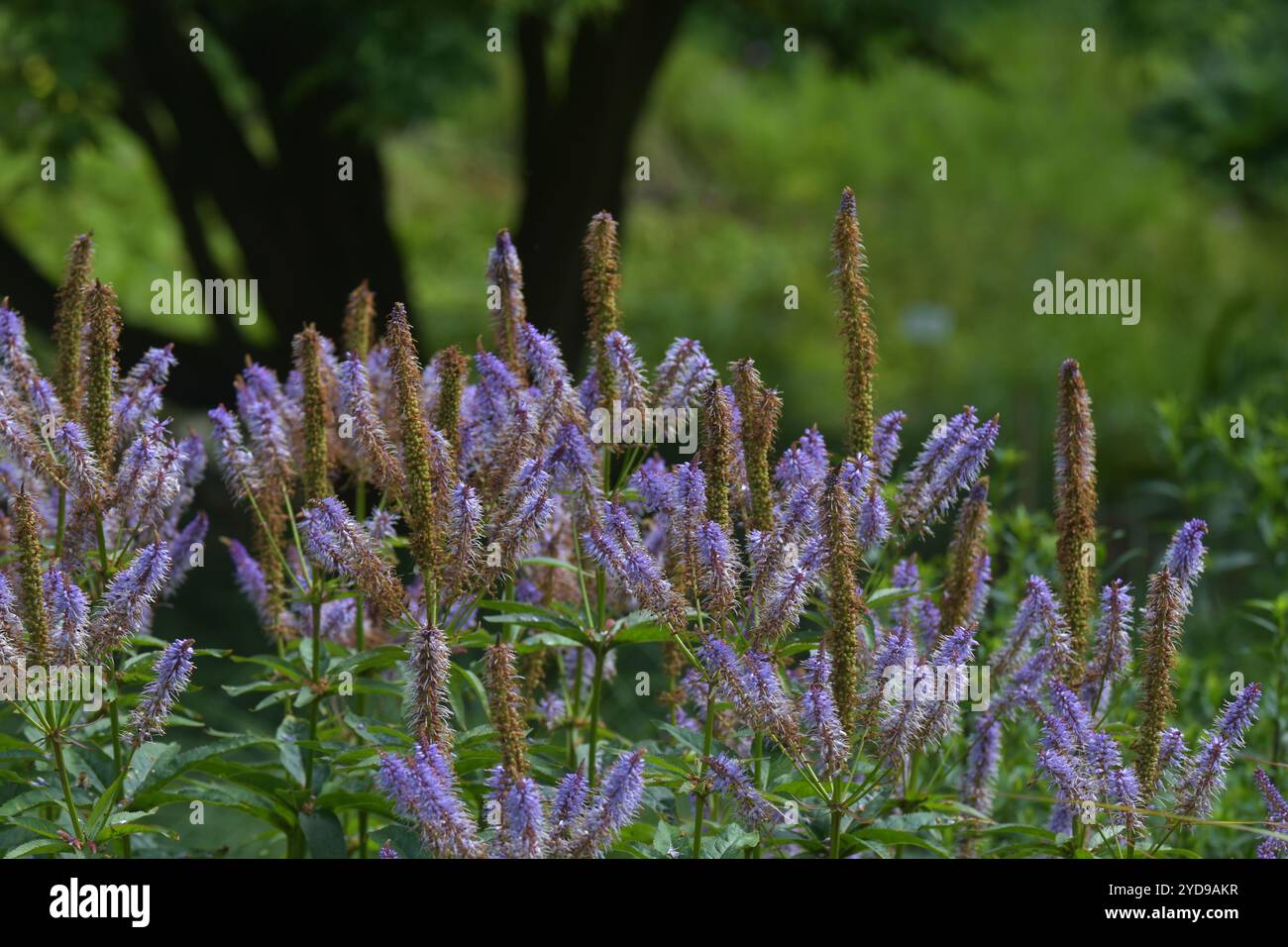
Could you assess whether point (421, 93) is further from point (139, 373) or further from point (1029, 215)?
point (1029, 215)

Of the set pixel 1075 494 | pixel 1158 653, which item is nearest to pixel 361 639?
pixel 1075 494

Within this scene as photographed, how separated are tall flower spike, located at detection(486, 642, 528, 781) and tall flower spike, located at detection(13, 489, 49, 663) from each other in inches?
33.7

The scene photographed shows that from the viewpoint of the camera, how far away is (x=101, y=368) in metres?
3.16

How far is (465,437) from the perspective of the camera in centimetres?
340

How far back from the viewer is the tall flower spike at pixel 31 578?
9.64 feet

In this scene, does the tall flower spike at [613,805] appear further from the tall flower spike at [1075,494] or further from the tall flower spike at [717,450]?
the tall flower spike at [1075,494]

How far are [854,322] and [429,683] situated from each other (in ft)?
3.54

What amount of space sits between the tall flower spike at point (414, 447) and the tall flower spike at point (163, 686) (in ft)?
1.50

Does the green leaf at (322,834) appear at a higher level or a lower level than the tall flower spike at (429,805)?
lower

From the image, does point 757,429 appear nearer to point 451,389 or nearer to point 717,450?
point 717,450

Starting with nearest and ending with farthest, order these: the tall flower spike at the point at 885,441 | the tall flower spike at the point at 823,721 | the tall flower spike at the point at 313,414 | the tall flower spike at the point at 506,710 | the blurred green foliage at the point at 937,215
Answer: the tall flower spike at the point at 506,710 < the tall flower spike at the point at 823,721 < the tall flower spike at the point at 313,414 < the tall flower spike at the point at 885,441 < the blurred green foliage at the point at 937,215

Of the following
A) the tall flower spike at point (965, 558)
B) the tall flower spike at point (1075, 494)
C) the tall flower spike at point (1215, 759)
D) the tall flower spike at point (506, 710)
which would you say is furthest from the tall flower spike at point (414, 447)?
the tall flower spike at point (1215, 759)

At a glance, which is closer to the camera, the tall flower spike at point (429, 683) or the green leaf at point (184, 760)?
the tall flower spike at point (429, 683)

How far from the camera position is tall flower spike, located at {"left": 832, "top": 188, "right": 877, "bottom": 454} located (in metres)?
3.15
